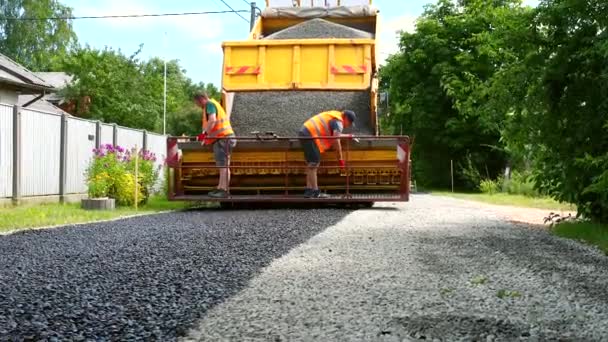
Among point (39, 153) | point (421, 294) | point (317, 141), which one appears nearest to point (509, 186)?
point (317, 141)

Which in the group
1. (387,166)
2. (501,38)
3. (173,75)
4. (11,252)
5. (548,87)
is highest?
(173,75)

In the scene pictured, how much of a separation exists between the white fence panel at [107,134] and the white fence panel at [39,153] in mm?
1480

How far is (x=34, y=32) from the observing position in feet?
132

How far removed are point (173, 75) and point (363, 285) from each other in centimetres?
7986

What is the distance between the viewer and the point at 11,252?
5426 mm

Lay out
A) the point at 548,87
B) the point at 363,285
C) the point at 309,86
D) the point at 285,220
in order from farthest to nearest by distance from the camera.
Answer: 1. the point at 309,86
2. the point at 285,220
3. the point at 548,87
4. the point at 363,285

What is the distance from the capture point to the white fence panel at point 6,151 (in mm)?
11266

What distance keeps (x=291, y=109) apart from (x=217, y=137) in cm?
163

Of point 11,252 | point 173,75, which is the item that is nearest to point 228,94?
point 11,252

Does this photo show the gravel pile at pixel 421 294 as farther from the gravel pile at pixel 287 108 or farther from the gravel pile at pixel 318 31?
the gravel pile at pixel 318 31

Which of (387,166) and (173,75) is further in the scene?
(173,75)

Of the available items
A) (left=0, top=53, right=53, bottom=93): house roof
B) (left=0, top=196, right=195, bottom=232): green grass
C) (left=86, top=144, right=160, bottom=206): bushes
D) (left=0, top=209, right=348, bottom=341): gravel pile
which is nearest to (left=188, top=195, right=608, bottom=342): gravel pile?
(left=0, top=209, right=348, bottom=341): gravel pile

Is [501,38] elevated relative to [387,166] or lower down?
elevated

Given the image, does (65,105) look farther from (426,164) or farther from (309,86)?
(309,86)
